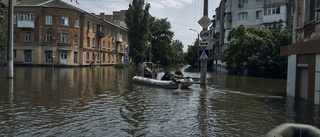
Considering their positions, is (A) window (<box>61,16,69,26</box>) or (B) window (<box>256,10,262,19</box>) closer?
(B) window (<box>256,10,262,19</box>)

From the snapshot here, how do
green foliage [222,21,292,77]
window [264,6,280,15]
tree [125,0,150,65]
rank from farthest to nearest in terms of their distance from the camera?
tree [125,0,150,65] < window [264,6,280,15] < green foliage [222,21,292,77]

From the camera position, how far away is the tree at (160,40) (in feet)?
225

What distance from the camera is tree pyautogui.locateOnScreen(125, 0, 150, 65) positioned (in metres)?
47.8

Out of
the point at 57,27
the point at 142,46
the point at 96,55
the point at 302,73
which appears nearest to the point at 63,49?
the point at 57,27

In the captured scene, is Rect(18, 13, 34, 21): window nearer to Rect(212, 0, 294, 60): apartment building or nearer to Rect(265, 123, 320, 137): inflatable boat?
Rect(212, 0, 294, 60): apartment building

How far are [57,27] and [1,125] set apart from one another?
1535 inches

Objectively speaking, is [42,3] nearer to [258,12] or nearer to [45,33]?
[45,33]

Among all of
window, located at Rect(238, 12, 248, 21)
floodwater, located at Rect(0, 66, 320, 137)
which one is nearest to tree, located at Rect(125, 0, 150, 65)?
window, located at Rect(238, 12, 248, 21)

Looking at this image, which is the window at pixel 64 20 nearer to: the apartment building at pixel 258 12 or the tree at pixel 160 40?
the apartment building at pixel 258 12

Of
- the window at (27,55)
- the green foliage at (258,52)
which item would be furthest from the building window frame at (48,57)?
the green foliage at (258,52)

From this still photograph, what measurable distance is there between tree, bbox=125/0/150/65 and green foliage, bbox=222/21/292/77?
1979 centimetres

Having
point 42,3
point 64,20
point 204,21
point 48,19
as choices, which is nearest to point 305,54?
point 204,21

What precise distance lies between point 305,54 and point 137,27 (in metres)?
39.4

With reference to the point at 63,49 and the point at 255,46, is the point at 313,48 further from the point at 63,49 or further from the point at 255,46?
the point at 63,49
